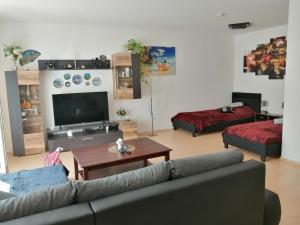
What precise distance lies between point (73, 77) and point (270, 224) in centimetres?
446

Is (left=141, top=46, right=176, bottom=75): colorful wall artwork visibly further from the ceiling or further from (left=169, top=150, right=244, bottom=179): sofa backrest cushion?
(left=169, top=150, right=244, bottom=179): sofa backrest cushion

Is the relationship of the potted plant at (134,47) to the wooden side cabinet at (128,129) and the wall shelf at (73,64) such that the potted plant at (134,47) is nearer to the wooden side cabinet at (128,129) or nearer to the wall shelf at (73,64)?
the wall shelf at (73,64)

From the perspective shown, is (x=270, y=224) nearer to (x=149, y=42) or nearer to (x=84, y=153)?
(x=84, y=153)

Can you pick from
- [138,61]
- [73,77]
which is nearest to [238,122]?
[138,61]

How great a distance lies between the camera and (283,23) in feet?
18.1

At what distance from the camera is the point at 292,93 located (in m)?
3.81

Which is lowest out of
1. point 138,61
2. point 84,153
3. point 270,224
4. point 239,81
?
point 270,224

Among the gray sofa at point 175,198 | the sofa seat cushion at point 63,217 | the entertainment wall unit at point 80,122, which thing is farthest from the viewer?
the entertainment wall unit at point 80,122

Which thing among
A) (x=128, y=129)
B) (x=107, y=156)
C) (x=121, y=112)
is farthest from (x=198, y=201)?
(x=121, y=112)

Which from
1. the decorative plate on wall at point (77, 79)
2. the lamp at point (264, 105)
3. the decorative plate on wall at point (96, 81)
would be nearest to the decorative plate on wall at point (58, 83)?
the decorative plate on wall at point (77, 79)

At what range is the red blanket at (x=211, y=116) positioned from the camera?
571cm

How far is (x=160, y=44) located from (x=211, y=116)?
2132mm

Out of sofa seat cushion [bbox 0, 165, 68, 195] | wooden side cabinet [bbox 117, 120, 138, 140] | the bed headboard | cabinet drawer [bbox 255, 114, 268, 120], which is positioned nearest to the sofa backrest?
sofa seat cushion [bbox 0, 165, 68, 195]

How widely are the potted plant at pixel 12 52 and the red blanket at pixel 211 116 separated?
3775 millimetres
